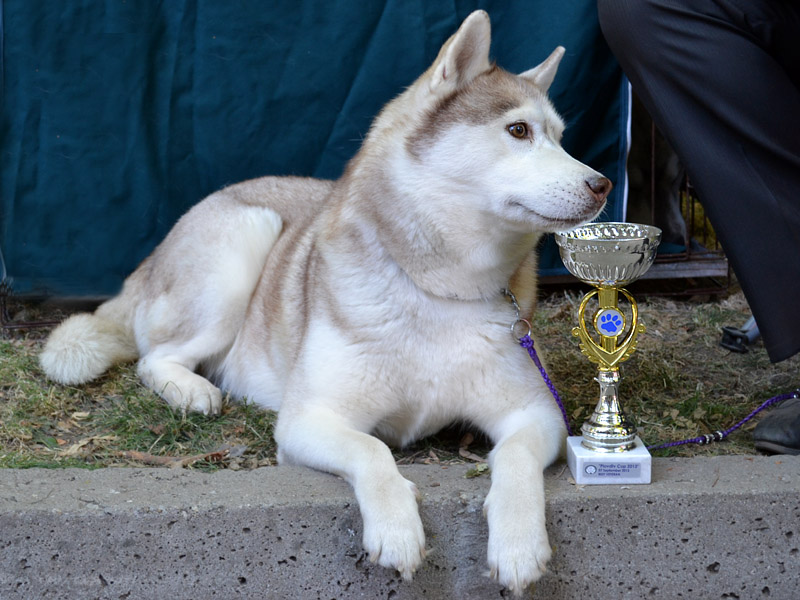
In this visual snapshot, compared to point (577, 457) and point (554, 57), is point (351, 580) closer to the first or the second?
point (577, 457)

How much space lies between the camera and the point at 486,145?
2.23 m

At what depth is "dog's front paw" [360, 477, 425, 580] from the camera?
1865 mm

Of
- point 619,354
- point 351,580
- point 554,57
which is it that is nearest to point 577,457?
point 619,354

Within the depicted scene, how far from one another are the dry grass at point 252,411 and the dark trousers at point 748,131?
1.62 feet

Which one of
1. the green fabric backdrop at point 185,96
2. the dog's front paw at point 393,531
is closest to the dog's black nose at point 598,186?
the dog's front paw at point 393,531

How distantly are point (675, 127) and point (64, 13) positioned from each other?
2.46 metres

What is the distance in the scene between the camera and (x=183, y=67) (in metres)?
3.73

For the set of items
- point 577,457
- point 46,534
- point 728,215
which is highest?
point 728,215

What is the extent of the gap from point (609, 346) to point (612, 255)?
0.25 meters

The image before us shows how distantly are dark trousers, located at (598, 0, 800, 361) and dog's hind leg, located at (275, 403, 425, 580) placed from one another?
1.16 metres

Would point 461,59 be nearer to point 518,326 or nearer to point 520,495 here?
point 518,326

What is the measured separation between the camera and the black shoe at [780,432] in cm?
243

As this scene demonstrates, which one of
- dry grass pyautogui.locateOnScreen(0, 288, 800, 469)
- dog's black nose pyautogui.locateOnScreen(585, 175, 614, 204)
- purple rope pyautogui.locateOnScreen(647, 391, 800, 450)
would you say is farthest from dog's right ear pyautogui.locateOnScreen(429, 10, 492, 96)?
purple rope pyautogui.locateOnScreen(647, 391, 800, 450)

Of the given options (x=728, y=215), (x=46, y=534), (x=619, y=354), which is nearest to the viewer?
(x=46, y=534)
